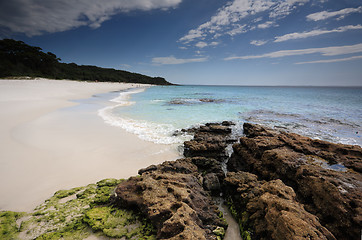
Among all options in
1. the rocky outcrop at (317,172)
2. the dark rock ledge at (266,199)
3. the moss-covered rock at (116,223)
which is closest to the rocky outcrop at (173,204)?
the dark rock ledge at (266,199)

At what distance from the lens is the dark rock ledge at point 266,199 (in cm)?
241

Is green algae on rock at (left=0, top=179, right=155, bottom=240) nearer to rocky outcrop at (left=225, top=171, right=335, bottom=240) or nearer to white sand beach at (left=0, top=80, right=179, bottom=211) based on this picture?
white sand beach at (left=0, top=80, right=179, bottom=211)

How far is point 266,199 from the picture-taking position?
2.95 metres

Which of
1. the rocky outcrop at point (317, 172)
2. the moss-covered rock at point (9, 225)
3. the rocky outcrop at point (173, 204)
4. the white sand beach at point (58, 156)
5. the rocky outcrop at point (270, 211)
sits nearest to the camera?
the rocky outcrop at point (270, 211)

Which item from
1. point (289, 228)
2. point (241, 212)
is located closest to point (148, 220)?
point (241, 212)

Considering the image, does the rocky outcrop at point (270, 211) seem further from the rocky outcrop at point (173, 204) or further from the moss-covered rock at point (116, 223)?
the moss-covered rock at point (116, 223)

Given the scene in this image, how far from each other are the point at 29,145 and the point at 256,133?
33.2 ft

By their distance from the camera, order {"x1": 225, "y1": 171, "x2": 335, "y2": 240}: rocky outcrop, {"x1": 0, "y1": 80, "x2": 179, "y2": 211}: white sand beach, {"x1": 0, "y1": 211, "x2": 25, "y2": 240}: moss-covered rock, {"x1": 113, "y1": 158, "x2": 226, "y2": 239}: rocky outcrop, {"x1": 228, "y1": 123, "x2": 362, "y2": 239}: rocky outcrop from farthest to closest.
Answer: {"x1": 0, "y1": 80, "x2": 179, "y2": 211}: white sand beach
{"x1": 228, "y1": 123, "x2": 362, "y2": 239}: rocky outcrop
{"x1": 0, "y1": 211, "x2": 25, "y2": 240}: moss-covered rock
{"x1": 113, "y1": 158, "x2": 226, "y2": 239}: rocky outcrop
{"x1": 225, "y1": 171, "x2": 335, "y2": 240}: rocky outcrop

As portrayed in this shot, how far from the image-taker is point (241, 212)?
10.9 feet

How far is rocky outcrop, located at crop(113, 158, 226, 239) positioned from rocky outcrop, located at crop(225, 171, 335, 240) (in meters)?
0.59

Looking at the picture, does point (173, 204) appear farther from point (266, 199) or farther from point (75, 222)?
point (75, 222)

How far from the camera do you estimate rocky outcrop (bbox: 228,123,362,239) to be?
2.74 meters

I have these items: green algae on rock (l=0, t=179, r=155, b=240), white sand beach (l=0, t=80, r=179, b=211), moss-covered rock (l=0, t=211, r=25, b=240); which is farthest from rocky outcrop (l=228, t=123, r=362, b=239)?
moss-covered rock (l=0, t=211, r=25, b=240)

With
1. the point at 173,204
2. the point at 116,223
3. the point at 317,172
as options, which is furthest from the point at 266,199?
the point at 116,223
